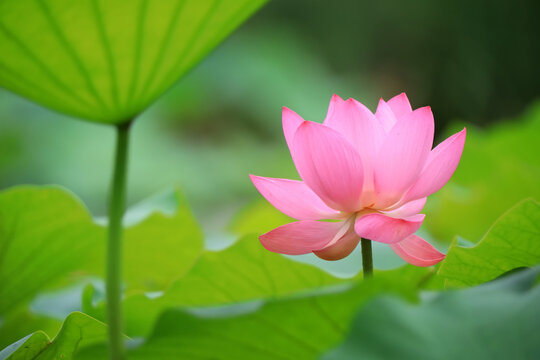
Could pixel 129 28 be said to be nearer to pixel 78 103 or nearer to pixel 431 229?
pixel 78 103

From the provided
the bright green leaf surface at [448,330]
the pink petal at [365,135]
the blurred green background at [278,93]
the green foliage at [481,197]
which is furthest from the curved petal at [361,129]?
the blurred green background at [278,93]

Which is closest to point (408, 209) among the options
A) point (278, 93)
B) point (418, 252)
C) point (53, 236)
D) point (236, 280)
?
point (418, 252)

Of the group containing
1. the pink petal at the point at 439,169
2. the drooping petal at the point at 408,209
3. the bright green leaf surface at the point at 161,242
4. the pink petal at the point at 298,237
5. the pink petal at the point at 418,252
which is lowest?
the bright green leaf surface at the point at 161,242

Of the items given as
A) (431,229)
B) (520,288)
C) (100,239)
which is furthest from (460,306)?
(431,229)

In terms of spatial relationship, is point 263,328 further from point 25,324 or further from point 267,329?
point 25,324

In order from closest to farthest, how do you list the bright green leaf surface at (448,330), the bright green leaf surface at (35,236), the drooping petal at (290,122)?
the bright green leaf surface at (448,330) < the drooping petal at (290,122) < the bright green leaf surface at (35,236)

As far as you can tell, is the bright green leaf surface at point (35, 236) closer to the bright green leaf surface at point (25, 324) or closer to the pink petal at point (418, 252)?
the bright green leaf surface at point (25, 324)
